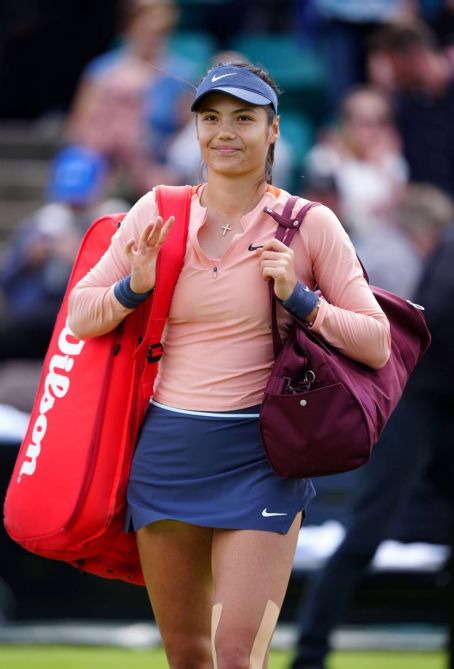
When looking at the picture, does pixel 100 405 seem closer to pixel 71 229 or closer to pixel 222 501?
pixel 222 501

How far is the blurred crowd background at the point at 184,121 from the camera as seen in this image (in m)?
7.95

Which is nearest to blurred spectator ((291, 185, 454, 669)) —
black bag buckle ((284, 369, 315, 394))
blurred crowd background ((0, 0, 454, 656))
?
blurred crowd background ((0, 0, 454, 656))

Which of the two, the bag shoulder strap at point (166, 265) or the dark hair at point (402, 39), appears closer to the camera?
the bag shoulder strap at point (166, 265)

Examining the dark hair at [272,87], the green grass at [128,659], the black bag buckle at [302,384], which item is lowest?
the green grass at [128,659]

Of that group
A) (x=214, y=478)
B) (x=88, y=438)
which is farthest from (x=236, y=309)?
(x=88, y=438)

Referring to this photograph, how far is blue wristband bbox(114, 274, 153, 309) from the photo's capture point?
3744mm

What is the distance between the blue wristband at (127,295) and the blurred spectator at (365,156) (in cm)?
535

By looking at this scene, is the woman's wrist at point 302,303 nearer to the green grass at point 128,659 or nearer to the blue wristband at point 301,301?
the blue wristband at point 301,301

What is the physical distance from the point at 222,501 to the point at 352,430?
40 centimetres

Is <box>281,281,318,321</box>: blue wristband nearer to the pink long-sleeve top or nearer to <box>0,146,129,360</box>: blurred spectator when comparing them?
the pink long-sleeve top

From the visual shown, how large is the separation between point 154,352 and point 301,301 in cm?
46

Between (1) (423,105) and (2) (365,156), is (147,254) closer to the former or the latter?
(1) (423,105)

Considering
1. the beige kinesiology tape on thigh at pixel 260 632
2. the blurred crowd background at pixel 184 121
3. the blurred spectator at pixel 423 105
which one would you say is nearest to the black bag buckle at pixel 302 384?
the beige kinesiology tape on thigh at pixel 260 632

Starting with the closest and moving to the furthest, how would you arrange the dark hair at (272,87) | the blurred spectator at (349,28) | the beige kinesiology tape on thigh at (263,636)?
the beige kinesiology tape on thigh at (263,636)
the dark hair at (272,87)
the blurred spectator at (349,28)
